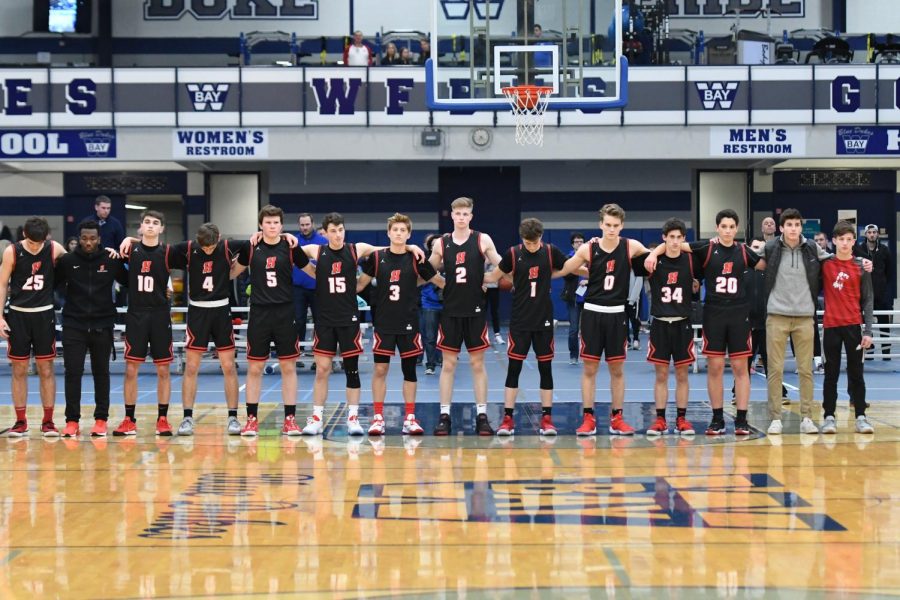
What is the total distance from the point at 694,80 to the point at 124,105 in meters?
11.2

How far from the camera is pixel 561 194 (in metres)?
25.6

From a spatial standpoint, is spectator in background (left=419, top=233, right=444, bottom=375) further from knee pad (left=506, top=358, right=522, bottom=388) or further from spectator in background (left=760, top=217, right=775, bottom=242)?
knee pad (left=506, top=358, right=522, bottom=388)

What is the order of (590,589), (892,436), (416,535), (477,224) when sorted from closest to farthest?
(590,589) → (416,535) → (892,436) → (477,224)

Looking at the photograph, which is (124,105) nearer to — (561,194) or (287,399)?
(561,194)

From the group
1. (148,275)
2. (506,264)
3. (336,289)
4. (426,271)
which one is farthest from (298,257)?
(506,264)

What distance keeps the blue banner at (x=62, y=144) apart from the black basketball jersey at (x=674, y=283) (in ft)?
49.3

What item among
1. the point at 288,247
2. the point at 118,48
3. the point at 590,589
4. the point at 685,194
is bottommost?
the point at 590,589

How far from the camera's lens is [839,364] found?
10305 mm

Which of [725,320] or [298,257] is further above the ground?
Answer: [298,257]

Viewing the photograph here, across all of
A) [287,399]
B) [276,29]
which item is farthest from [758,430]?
[276,29]

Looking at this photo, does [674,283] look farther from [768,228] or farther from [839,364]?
[768,228]

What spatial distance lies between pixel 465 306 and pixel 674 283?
190cm

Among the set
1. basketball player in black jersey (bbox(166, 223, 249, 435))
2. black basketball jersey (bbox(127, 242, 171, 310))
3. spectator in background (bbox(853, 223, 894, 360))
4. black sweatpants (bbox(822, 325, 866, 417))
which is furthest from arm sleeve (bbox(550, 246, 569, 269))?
spectator in background (bbox(853, 223, 894, 360))

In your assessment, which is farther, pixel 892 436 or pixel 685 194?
pixel 685 194
